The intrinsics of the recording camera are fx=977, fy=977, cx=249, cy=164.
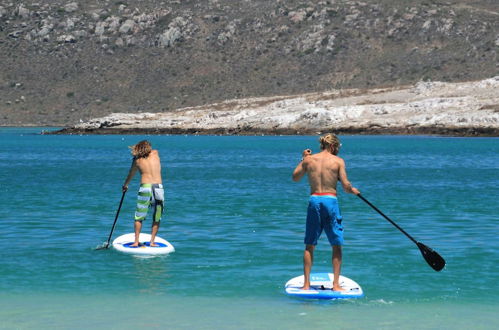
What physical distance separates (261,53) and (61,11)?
4318cm

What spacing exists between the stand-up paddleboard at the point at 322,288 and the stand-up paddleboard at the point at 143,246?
4.10 meters

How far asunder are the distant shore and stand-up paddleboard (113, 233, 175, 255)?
317 feet

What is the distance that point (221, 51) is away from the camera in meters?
172

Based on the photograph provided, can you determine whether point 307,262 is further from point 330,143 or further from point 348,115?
point 348,115

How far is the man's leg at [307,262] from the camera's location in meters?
13.2

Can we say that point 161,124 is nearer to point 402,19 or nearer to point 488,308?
point 402,19

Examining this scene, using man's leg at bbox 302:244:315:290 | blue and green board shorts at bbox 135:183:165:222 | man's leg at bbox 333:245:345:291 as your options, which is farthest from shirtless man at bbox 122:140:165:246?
man's leg at bbox 333:245:345:291

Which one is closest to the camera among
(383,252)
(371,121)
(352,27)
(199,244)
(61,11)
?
(383,252)

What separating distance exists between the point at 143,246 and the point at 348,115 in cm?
10605

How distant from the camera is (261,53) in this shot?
563ft

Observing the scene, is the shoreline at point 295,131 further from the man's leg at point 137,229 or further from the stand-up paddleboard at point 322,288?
the stand-up paddleboard at point 322,288

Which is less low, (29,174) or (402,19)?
(402,19)

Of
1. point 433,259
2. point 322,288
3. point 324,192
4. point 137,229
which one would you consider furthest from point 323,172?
point 137,229

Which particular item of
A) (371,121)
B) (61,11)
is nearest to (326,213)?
(371,121)
